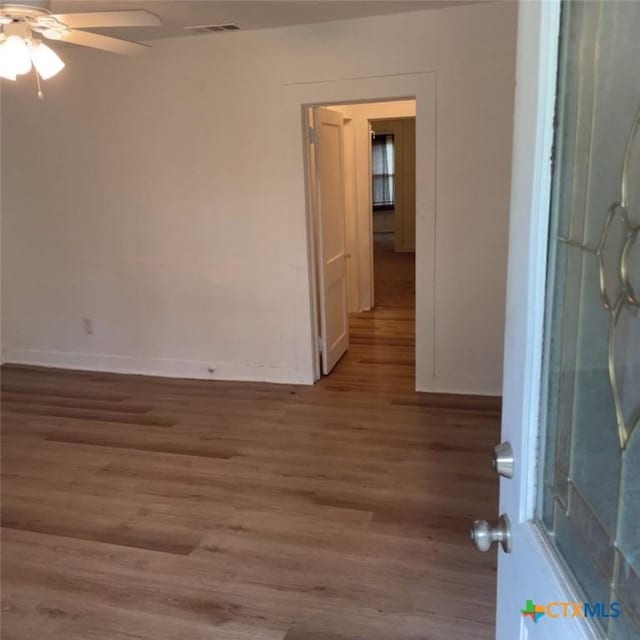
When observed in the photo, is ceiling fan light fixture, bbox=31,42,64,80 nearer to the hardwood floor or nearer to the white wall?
the white wall

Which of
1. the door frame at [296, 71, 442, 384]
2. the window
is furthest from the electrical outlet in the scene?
the window

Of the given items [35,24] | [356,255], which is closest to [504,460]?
[35,24]

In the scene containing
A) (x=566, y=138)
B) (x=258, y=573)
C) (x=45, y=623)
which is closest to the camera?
(x=566, y=138)

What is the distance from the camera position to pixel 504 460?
1028 mm

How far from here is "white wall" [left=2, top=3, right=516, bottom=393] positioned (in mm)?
3781

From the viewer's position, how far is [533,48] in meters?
0.86

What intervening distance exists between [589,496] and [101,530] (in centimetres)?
249

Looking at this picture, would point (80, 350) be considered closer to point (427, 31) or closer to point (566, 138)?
point (427, 31)

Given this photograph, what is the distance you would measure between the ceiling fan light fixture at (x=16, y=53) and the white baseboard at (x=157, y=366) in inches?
107

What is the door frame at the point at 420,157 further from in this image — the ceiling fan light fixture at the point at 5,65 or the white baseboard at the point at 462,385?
the ceiling fan light fixture at the point at 5,65

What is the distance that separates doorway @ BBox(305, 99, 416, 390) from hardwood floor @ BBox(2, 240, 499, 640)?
519 millimetres

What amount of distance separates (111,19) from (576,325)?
2.29 meters

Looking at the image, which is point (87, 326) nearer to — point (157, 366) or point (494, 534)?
point (157, 366)

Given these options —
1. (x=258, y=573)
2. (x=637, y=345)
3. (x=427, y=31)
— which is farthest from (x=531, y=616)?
(x=427, y=31)
